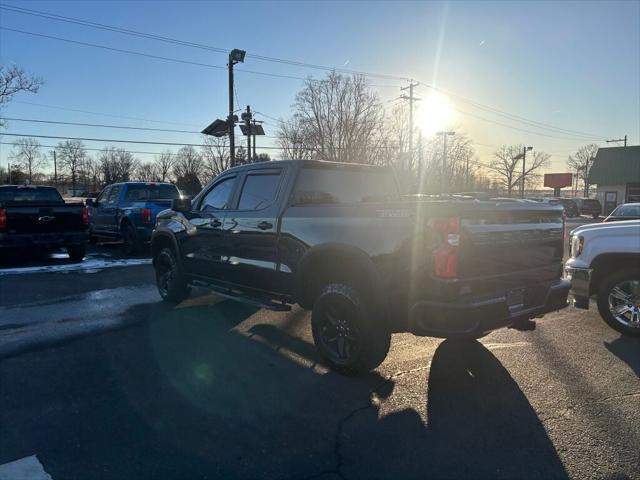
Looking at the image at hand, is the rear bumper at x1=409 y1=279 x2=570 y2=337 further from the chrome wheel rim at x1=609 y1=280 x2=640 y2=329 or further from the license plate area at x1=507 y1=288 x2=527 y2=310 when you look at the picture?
the chrome wheel rim at x1=609 y1=280 x2=640 y2=329

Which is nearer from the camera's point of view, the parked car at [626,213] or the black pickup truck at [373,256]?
the black pickup truck at [373,256]

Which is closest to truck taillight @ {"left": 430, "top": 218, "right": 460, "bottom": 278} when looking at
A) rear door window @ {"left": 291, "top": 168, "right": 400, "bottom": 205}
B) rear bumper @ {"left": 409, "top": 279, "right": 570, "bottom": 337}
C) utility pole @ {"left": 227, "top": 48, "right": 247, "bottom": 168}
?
rear bumper @ {"left": 409, "top": 279, "right": 570, "bottom": 337}

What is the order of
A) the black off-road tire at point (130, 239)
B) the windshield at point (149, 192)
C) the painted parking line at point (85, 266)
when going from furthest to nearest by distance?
the windshield at point (149, 192), the black off-road tire at point (130, 239), the painted parking line at point (85, 266)

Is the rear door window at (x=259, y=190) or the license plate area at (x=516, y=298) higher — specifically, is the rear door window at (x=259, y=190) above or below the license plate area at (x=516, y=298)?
above

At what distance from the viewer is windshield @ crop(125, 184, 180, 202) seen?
42.4ft

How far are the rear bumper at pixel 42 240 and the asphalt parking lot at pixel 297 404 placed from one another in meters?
4.46

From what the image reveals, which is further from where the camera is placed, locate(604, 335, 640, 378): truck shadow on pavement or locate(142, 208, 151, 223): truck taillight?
locate(142, 208, 151, 223): truck taillight

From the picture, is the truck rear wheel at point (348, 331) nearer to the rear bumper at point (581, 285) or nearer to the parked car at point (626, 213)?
the rear bumper at point (581, 285)

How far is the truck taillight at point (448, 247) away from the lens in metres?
3.54

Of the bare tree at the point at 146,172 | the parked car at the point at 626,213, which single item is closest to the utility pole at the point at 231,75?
the parked car at the point at 626,213

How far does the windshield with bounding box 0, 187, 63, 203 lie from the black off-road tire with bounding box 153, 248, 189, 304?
517 centimetres

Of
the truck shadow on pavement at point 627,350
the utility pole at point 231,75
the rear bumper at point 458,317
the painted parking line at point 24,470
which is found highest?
the utility pole at point 231,75

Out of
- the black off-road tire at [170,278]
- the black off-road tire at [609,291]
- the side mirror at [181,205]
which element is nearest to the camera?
the black off-road tire at [609,291]

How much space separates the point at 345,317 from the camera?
4211mm
